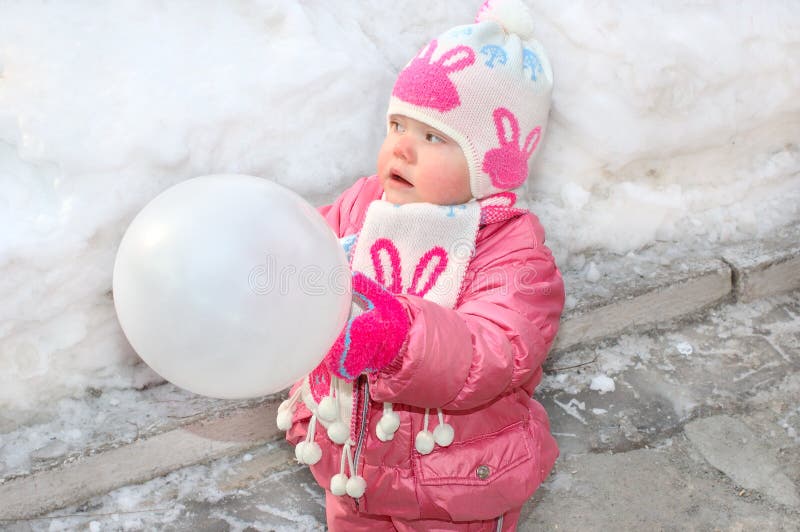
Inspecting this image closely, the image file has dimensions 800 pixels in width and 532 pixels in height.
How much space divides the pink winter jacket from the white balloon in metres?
0.33

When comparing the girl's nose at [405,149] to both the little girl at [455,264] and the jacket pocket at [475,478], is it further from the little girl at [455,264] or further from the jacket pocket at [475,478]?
the jacket pocket at [475,478]

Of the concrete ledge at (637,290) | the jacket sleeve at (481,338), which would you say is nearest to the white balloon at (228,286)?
the jacket sleeve at (481,338)

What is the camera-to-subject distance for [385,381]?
176 centimetres

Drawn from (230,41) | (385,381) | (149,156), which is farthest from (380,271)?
(230,41)

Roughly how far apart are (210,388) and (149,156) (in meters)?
1.02

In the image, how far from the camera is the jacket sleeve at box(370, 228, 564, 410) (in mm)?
1735

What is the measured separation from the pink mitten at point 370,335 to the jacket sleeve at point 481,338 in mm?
28

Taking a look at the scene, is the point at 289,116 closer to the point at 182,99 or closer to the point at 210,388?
the point at 182,99

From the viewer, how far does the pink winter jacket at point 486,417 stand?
186 cm

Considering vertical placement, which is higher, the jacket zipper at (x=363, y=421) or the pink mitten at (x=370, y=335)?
the pink mitten at (x=370, y=335)

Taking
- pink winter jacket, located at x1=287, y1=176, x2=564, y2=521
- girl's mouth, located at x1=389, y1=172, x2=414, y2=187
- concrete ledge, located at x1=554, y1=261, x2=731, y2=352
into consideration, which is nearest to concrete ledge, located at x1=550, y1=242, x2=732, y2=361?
concrete ledge, located at x1=554, y1=261, x2=731, y2=352

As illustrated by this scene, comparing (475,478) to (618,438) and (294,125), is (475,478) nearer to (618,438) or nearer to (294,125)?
(618,438)

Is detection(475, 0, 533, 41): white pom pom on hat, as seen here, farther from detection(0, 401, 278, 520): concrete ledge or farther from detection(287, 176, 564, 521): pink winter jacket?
detection(0, 401, 278, 520): concrete ledge

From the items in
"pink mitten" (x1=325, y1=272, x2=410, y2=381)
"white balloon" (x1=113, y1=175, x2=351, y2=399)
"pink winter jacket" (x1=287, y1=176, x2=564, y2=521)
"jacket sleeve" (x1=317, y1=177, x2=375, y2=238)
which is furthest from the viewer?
"jacket sleeve" (x1=317, y1=177, x2=375, y2=238)
